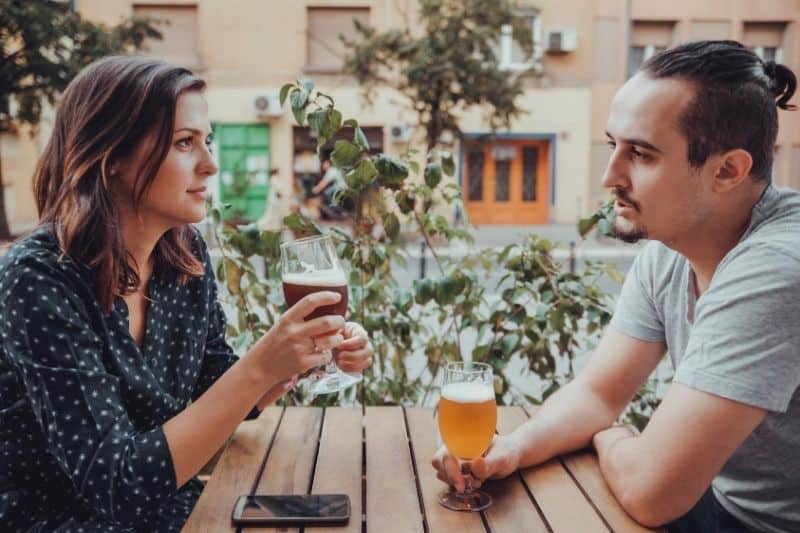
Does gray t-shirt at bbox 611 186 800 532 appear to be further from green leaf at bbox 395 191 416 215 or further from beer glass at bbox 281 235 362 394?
green leaf at bbox 395 191 416 215

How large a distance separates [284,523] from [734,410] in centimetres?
72

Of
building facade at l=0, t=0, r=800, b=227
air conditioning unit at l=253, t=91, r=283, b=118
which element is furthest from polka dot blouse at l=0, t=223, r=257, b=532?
air conditioning unit at l=253, t=91, r=283, b=118

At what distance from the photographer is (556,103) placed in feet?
52.3

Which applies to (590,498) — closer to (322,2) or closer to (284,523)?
(284,523)

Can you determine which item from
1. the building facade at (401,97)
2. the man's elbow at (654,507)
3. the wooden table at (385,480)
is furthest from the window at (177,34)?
the man's elbow at (654,507)

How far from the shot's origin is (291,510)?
1156 millimetres

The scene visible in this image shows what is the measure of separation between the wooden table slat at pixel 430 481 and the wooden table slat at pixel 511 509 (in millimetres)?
30

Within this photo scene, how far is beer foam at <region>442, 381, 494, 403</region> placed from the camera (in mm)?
1227

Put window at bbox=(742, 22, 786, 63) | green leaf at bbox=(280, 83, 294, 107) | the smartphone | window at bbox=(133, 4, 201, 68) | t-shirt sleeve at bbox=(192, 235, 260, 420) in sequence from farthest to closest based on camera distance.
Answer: window at bbox=(133, 4, 201, 68)
window at bbox=(742, 22, 786, 63)
green leaf at bbox=(280, 83, 294, 107)
t-shirt sleeve at bbox=(192, 235, 260, 420)
the smartphone

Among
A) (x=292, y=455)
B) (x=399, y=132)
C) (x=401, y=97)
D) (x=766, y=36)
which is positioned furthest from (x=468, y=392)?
(x=401, y=97)

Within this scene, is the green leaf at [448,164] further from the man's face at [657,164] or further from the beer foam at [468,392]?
the beer foam at [468,392]

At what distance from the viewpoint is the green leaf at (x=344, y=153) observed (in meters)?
2.13

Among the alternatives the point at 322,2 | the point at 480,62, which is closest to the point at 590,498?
the point at 480,62

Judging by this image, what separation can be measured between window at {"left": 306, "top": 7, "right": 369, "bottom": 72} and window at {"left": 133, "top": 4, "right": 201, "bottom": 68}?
2.15 metres
